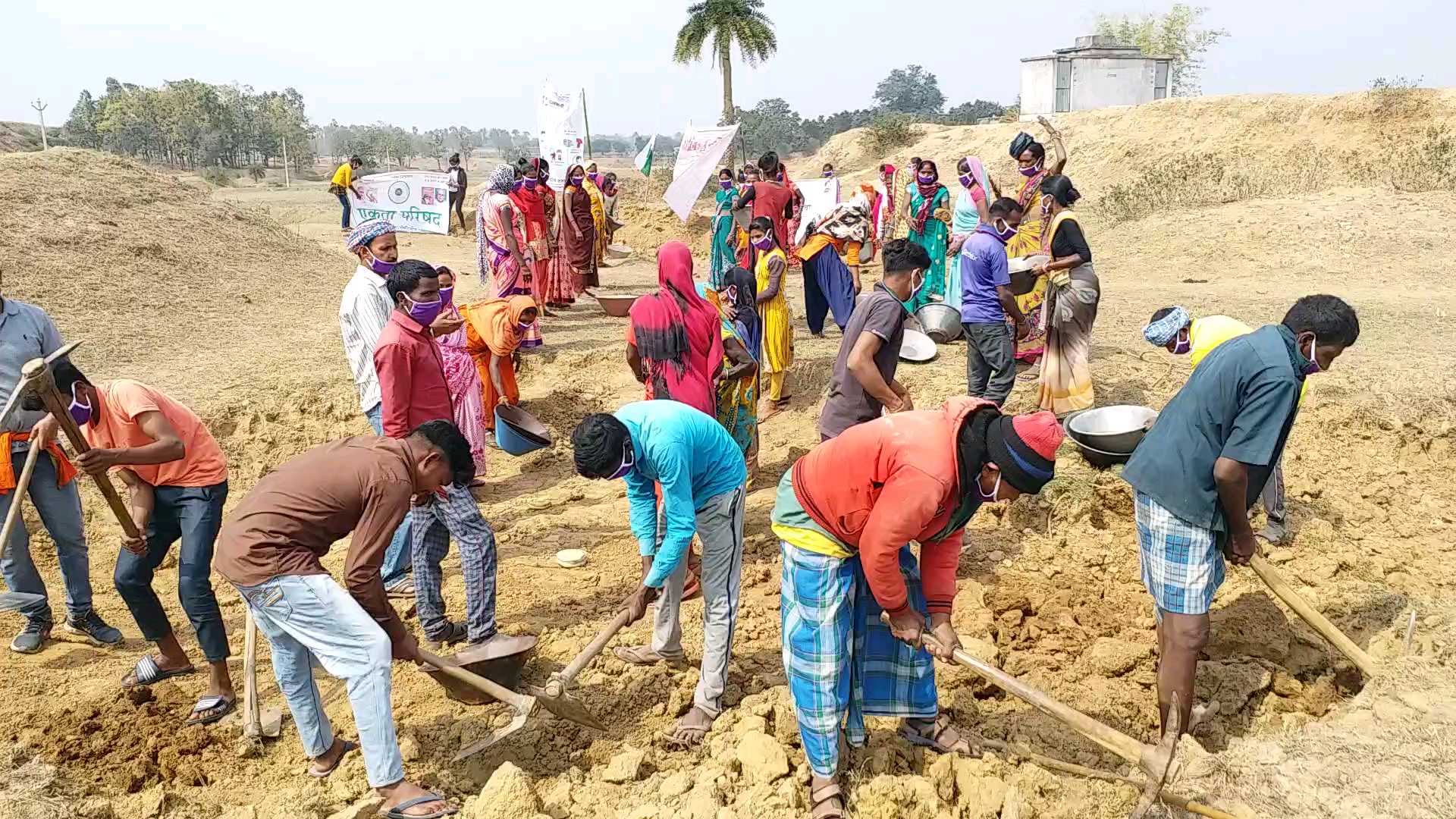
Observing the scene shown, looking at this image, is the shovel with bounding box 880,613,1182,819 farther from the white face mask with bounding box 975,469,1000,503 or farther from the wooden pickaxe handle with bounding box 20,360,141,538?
the wooden pickaxe handle with bounding box 20,360,141,538

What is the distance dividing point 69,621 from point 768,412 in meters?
4.66

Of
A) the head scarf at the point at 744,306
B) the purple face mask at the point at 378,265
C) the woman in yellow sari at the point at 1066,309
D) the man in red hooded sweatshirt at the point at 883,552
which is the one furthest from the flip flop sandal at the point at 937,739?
the purple face mask at the point at 378,265

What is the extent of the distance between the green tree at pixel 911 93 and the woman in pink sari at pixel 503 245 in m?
67.3

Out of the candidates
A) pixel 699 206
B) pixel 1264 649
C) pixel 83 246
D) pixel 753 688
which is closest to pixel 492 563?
pixel 753 688

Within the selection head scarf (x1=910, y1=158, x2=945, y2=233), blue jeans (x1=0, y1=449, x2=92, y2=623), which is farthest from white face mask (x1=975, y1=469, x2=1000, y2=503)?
head scarf (x1=910, y1=158, x2=945, y2=233)

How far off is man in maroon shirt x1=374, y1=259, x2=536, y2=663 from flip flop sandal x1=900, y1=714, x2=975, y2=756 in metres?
1.69

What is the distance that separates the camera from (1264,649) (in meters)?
3.82

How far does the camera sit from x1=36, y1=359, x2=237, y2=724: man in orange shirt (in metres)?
3.26

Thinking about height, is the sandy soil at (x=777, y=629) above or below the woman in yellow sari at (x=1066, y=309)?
below

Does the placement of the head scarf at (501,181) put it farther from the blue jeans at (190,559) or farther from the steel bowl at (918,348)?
the blue jeans at (190,559)

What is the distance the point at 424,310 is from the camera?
4.02 meters

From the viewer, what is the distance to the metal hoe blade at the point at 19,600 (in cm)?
406

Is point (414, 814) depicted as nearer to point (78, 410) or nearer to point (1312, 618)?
point (78, 410)

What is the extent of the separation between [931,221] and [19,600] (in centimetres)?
840
